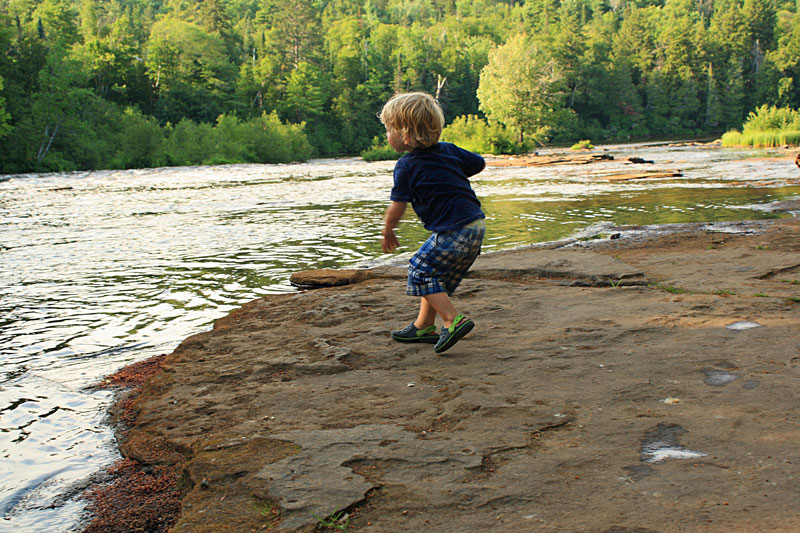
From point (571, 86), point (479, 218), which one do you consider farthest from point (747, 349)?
point (571, 86)

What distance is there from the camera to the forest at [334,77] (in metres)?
43.5

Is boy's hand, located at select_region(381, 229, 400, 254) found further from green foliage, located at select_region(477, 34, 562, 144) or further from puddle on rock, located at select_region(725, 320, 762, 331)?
green foliage, located at select_region(477, 34, 562, 144)

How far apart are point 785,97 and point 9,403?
115 m

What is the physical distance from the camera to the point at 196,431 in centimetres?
336

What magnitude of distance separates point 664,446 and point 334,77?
88832 mm

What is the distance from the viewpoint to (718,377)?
3500mm

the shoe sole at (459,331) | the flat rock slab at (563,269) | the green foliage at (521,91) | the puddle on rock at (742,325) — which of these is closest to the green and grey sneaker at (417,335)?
the shoe sole at (459,331)

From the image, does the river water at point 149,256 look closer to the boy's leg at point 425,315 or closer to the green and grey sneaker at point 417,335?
the green and grey sneaker at point 417,335

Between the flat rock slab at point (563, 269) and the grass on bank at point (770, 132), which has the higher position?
the grass on bank at point (770, 132)

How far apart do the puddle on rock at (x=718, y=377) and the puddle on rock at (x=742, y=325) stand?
868 mm

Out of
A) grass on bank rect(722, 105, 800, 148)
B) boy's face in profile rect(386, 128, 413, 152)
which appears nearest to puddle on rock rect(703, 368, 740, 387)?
boy's face in profile rect(386, 128, 413, 152)

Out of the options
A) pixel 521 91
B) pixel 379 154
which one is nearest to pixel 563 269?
pixel 379 154

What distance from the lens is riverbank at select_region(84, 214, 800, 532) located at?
2.37 metres

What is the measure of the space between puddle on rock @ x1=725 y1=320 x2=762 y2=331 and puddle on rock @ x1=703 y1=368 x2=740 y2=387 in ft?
2.85
